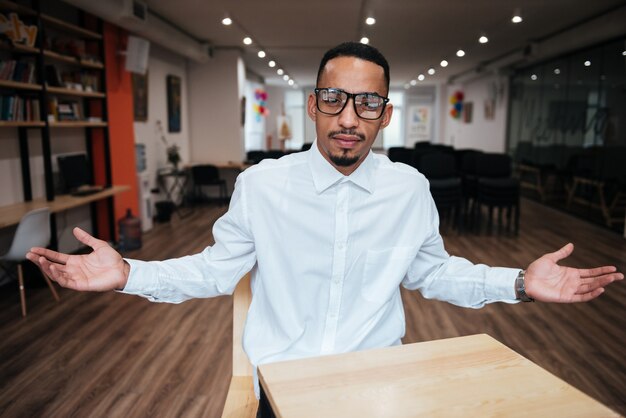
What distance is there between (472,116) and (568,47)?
299 inches

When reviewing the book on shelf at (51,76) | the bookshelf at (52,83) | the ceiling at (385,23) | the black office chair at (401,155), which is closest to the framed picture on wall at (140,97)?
the ceiling at (385,23)

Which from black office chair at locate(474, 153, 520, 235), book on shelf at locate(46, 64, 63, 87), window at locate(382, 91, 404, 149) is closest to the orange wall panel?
book on shelf at locate(46, 64, 63, 87)

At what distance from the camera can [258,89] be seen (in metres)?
15.3

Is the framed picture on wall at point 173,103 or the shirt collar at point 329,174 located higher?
the framed picture on wall at point 173,103

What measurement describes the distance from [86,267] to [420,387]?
912 mm

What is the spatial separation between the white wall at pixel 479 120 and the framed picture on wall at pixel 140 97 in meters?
9.04

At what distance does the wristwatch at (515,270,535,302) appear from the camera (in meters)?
1.36

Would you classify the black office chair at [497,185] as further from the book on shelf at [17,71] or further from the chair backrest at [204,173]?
the book on shelf at [17,71]

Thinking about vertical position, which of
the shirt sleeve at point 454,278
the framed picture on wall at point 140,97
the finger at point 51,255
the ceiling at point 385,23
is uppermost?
the ceiling at point 385,23

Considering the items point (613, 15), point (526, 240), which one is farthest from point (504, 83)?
point (526, 240)

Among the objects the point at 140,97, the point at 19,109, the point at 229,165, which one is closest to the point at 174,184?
the point at 229,165

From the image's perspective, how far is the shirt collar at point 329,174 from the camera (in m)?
1.49

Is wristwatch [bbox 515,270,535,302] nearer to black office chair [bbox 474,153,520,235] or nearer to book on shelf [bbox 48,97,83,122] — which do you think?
book on shelf [bbox 48,97,83,122]

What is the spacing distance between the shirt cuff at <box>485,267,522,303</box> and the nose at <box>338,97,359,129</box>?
2.00ft
